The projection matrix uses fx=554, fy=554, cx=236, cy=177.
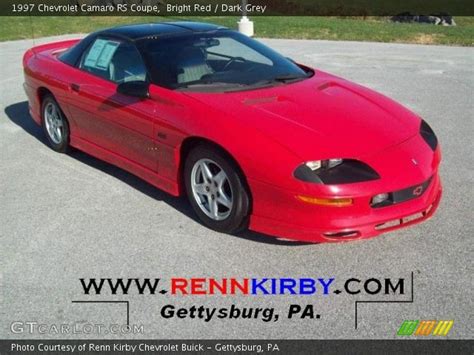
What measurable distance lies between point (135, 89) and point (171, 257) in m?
1.41

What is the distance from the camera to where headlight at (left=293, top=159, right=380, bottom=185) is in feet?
11.5

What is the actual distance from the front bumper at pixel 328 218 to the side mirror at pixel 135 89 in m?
1.29

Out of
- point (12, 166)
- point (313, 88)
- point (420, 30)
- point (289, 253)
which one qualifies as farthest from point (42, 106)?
point (420, 30)

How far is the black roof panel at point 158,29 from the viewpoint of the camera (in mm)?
4949

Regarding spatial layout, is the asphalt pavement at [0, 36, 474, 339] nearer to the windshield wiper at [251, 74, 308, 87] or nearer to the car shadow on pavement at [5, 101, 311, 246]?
the car shadow on pavement at [5, 101, 311, 246]

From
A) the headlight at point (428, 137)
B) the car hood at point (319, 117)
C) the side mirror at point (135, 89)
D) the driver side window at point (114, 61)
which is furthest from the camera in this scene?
the driver side window at point (114, 61)

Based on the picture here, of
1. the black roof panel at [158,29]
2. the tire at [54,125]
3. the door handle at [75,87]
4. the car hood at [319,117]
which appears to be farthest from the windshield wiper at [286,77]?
the tire at [54,125]

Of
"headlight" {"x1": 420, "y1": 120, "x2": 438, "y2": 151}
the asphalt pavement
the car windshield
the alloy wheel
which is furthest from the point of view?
the car windshield

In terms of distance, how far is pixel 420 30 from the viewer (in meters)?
15.5

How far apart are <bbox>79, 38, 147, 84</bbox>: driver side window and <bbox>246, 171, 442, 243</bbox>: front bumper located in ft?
5.55

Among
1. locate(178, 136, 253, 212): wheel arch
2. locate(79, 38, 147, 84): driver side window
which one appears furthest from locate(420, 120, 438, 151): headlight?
locate(79, 38, 147, 84): driver side window

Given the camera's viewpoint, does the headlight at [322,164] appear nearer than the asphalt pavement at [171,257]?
No

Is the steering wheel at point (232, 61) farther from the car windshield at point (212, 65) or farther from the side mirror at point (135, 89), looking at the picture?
the side mirror at point (135, 89)
